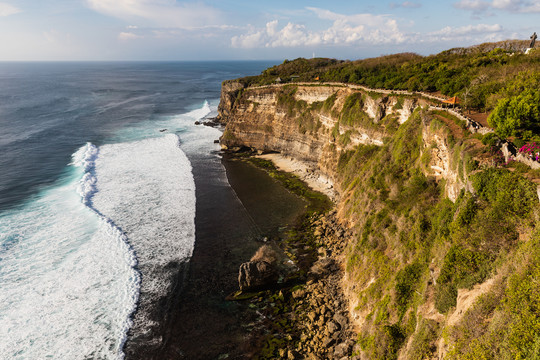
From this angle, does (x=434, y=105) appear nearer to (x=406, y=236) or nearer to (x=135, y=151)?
(x=406, y=236)

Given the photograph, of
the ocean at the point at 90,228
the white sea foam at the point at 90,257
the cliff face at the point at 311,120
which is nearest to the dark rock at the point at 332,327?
the ocean at the point at 90,228

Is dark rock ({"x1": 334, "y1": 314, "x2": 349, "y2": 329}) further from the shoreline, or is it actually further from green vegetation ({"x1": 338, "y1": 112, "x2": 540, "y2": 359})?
green vegetation ({"x1": 338, "y1": 112, "x2": 540, "y2": 359})

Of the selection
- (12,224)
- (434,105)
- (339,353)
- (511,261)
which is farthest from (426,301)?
(12,224)

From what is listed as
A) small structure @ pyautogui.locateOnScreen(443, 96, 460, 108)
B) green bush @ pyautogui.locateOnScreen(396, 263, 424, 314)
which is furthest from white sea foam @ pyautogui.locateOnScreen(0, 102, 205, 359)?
small structure @ pyautogui.locateOnScreen(443, 96, 460, 108)

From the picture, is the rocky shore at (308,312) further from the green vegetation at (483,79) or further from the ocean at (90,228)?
the green vegetation at (483,79)

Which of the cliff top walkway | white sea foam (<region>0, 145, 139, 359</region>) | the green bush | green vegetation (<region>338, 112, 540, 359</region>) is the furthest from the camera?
white sea foam (<region>0, 145, 139, 359</region>)

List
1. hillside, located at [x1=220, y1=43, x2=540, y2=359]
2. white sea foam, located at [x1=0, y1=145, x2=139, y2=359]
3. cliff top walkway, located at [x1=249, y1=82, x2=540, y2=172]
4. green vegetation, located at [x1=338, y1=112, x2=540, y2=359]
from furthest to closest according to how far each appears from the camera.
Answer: white sea foam, located at [x1=0, y1=145, x2=139, y2=359] < cliff top walkway, located at [x1=249, y1=82, x2=540, y2=172] < green vegetation, located at [x1=338, y1=112, x2=540, y2=359] < hillside, located at [x1=220, y1=43, x2=540, y2=359]

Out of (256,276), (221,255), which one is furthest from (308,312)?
(221,255)
